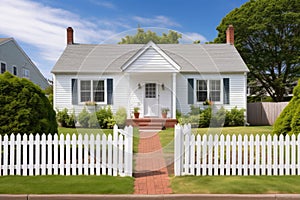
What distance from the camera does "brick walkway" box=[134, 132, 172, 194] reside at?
536cm

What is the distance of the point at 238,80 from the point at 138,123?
7.30m

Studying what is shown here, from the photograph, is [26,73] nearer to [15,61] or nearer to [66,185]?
[15,61]

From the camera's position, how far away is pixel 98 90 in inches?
719

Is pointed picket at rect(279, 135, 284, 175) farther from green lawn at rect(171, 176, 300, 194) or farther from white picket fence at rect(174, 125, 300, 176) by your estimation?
green lawn at rect(171, 176, 300, 194)

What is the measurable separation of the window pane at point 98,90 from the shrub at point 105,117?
1215 millimetres

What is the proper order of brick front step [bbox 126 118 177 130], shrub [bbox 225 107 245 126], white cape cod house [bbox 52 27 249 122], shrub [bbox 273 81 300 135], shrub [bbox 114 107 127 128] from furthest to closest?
1. white cape cod house [bbox 52 27 249 122]
2. shrub [bbox 225 107 245 126]
3. shrub [bbox 114 107 127 128]
4. brick front step [bbox 126 118 177 130]
5. shrub [bbox 273 81 300 135]

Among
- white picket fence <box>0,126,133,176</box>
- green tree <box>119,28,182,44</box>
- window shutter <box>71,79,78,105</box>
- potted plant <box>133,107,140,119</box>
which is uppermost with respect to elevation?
green tree <box>119,28,182,44</box>

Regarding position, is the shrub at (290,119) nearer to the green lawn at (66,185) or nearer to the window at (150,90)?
the green lawn at (66,185)

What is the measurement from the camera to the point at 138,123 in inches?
656

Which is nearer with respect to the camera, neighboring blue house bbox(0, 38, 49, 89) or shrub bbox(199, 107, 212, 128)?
shrub bbox(199, 107, 212, 128)

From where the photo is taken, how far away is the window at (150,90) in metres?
18.3

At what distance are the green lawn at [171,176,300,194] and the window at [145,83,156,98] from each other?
12.4m

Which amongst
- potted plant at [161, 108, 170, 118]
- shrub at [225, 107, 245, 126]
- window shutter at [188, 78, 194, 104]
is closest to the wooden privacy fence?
shrub at [225, 107, 245, 126]

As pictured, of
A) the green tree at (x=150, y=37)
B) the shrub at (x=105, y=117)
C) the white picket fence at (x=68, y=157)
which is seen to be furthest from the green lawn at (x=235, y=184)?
the shrub at (x=105, y=117)
